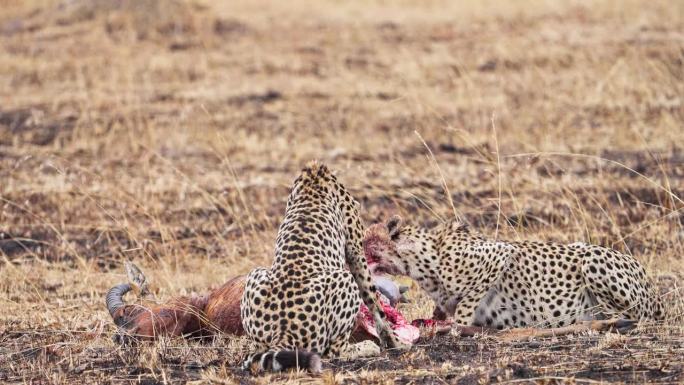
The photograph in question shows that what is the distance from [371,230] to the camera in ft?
23.9

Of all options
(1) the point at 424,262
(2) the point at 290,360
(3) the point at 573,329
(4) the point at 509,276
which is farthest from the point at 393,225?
(2) the point at 290,360

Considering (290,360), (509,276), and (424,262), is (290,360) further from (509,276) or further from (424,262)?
(509,276)

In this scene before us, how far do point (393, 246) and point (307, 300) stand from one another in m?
1.30

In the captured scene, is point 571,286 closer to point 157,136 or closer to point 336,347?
point 336,347

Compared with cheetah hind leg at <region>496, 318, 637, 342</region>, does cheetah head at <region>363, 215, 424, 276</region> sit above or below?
above

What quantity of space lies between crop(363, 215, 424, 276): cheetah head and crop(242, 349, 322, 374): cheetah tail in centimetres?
153

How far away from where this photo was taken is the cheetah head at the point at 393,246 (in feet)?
23.7

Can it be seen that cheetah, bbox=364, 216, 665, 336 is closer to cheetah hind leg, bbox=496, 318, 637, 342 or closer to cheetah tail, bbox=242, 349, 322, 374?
cheetah hind leg, bbox=496, 318, 637, 342

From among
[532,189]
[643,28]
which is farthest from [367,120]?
[643,28]

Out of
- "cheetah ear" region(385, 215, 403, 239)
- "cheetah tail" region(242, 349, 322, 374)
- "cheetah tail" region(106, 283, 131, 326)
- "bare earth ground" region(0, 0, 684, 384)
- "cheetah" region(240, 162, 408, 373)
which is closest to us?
"cheetah tail" region(242, 349, 322, 374)

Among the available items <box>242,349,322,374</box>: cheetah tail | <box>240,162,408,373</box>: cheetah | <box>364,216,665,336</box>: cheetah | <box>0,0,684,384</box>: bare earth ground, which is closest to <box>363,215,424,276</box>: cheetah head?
<box>364,216,665,336</box>: cheetah

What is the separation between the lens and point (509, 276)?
24.0 ft

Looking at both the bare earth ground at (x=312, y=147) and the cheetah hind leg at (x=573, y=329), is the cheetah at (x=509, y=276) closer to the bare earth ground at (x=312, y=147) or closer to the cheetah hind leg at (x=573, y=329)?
the cheetah hind leg at (x=573, y=329)

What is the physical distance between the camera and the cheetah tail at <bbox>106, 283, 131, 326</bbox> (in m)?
7.11
